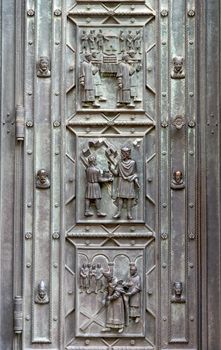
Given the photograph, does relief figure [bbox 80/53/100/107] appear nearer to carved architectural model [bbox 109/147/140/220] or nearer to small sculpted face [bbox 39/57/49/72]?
small sculpted face [bbox 39/57/49/72]

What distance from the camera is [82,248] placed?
5.77 meters

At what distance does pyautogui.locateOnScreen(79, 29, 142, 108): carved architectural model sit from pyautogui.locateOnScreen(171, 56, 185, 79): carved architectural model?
27cm

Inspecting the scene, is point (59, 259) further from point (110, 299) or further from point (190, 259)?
point (190, 259)

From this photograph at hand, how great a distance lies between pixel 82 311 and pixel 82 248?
1.63 ft

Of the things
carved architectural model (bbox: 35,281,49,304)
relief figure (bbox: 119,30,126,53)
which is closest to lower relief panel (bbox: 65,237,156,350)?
carved architectural model (bbox: 35,281,49,304)

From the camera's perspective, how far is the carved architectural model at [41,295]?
5711 mm

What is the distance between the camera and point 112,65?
5.82 meters

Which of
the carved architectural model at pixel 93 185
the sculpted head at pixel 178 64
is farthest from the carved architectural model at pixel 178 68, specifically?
the carved architectural model at pixel 93 185

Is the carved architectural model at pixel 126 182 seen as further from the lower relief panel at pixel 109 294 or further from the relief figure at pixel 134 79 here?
the relief figure at pixel 134 79

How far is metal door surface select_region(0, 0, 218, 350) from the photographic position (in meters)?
5.75

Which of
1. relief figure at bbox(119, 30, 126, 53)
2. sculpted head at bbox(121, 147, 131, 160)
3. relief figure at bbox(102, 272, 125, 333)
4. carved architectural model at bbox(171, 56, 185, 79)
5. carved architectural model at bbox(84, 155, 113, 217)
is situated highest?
relief figure at bbox(119, 30, 126, 53)

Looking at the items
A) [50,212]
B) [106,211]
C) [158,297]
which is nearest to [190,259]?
[158,297]

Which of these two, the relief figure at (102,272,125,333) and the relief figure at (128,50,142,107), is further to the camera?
the relief figure at (128,50,142,107)

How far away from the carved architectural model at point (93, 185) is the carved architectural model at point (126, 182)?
100 millimetres
